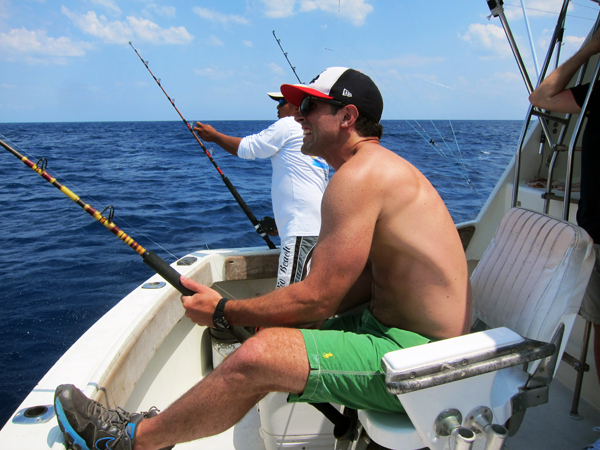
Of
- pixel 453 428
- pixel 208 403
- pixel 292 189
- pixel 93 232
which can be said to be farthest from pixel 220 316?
pixel 93 232

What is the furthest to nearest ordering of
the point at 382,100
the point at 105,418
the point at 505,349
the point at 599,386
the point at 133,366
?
the point at 599,386 → the point at 133,366 → the point at 382,100 → the point at 105,418 → the point at 505,349

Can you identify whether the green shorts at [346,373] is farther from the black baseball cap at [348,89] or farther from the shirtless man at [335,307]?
the black baseball cap at [348,89]

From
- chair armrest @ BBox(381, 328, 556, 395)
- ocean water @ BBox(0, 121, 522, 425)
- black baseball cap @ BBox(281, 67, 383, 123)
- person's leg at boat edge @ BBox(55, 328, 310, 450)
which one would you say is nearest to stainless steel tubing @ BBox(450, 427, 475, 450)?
chair armrest @ BBox(381, 328, 556, 395)

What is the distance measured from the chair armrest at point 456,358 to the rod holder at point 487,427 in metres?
0.16

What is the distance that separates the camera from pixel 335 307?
142 centimetres

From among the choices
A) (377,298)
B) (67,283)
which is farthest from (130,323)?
(67,283)

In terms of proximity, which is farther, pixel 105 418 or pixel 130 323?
pixel 130 323

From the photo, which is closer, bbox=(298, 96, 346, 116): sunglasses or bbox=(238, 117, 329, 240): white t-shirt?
bbox=(298, 96, 346, 116): sunglasses

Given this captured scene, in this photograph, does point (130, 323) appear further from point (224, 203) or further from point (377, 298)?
point (224, 203)

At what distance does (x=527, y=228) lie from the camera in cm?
155

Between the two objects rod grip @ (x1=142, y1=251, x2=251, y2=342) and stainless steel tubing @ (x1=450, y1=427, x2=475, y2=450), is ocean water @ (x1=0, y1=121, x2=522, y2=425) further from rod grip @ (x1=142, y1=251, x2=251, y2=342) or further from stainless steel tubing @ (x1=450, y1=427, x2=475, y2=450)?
stainless steel tubing @ (x1=450, y1=427, x2=475, y2=450)

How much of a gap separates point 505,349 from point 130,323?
1.49 metres

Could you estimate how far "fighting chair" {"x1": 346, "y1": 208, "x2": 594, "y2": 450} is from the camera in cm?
112

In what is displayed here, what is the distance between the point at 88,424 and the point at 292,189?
161 cm
